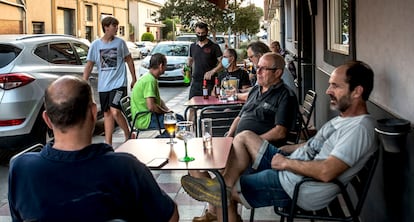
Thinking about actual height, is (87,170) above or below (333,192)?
above

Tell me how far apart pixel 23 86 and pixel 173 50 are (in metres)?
10.1

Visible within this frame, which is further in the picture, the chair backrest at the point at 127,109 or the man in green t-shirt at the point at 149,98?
the chair backrest at the point at 127,109

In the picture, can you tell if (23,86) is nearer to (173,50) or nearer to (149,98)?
(149,98)

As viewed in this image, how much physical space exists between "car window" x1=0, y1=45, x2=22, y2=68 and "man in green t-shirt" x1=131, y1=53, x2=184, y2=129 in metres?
1.60

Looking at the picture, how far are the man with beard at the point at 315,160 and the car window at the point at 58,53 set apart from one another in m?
3.78

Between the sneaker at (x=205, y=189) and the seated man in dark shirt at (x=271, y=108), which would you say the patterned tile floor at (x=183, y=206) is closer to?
the seated man in dark shirt at (x=271, y=108)

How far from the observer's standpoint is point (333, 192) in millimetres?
2709

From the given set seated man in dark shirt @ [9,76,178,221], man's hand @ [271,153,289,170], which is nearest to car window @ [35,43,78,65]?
man's hand @ [271,153,289,170]

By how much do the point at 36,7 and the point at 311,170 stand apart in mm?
25048

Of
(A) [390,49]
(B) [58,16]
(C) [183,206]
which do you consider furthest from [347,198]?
(B) [58,16]

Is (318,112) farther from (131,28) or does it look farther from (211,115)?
(131,28)

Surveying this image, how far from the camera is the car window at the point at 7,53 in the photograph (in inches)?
224

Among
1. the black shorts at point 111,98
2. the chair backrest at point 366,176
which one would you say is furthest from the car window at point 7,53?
the chair backrest at point 366,176

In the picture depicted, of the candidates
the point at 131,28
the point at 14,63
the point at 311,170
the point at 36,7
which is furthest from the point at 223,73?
the point at 131,28
